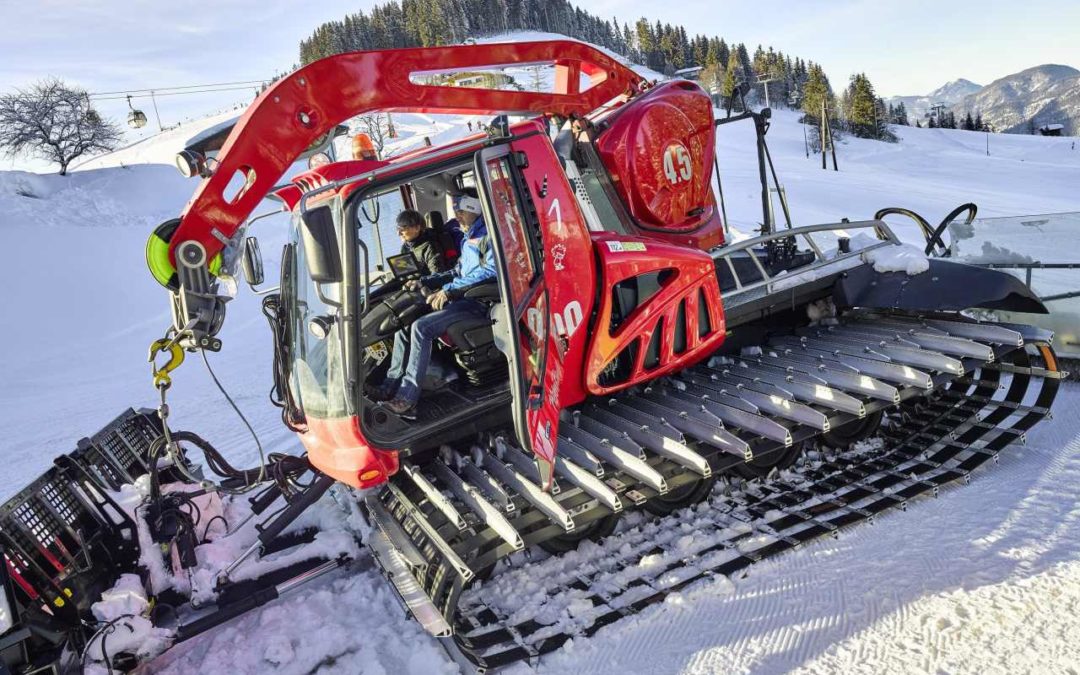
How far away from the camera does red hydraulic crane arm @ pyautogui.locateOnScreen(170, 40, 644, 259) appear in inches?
137

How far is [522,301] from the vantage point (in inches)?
141

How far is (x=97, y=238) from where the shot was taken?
71.2 feet

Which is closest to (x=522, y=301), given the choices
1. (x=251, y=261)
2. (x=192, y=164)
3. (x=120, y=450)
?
(x=251, y=261)

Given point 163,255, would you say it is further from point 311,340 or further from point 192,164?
point 311,340

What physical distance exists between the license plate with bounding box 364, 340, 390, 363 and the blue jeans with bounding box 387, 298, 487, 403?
0.34 metres

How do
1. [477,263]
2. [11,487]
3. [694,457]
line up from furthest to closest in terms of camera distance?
1. [11,487]
2. [477,263]
3. [694,457]

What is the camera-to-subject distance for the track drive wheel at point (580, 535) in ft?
13.5

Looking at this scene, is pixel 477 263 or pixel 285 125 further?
pixel 477 263

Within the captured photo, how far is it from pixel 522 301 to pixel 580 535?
58.9 inches

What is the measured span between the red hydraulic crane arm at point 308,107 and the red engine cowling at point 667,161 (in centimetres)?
92

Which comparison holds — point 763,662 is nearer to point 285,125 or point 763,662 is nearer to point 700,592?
point 700,592

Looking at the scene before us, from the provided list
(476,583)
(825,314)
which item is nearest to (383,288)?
(476,583)

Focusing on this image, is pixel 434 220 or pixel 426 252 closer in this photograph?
pixel 426 252

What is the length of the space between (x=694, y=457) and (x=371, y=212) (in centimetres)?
252
